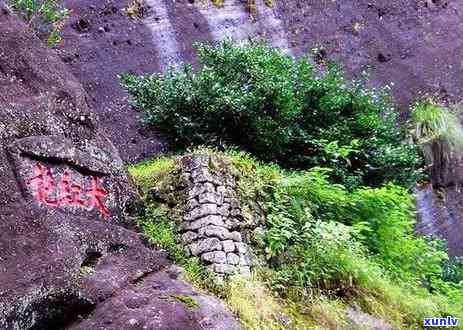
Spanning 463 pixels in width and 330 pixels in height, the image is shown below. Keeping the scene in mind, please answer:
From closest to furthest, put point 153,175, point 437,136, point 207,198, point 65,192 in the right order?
point 65,192, point 207,198, point 153,175, point 437,136

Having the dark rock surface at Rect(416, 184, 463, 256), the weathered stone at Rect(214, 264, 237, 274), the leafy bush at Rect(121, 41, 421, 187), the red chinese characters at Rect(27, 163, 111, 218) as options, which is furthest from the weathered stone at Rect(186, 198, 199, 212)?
the dark rock surface at Rect(416, 184, 463, 256)

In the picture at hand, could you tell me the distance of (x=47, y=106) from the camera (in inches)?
216

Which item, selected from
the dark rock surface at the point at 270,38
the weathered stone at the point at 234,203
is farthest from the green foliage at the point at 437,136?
the weathered stone at the point at 234,203

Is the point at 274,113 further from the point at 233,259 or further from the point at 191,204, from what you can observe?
the point at 233,259

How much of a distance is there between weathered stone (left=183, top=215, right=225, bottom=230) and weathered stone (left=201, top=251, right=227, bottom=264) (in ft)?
0.97

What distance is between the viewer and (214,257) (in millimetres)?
5879

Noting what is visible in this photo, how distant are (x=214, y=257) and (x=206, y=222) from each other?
0.36 m

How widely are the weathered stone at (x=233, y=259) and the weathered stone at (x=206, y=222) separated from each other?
Answer: 1.03 ft

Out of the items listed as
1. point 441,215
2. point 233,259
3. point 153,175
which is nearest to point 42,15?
point 153,175

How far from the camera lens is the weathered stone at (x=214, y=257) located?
5.86 metres

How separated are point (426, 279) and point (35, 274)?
5.58 meters

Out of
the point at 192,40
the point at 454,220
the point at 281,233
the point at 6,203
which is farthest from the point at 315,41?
the point at 6,203

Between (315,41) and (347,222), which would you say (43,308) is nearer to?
(347,222)

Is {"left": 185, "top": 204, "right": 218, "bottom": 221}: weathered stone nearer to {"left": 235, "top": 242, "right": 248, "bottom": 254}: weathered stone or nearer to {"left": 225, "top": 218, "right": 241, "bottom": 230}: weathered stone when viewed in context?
{"left": 225, "top": 218, "right": 241, "bottom": 230}: weathered stone
